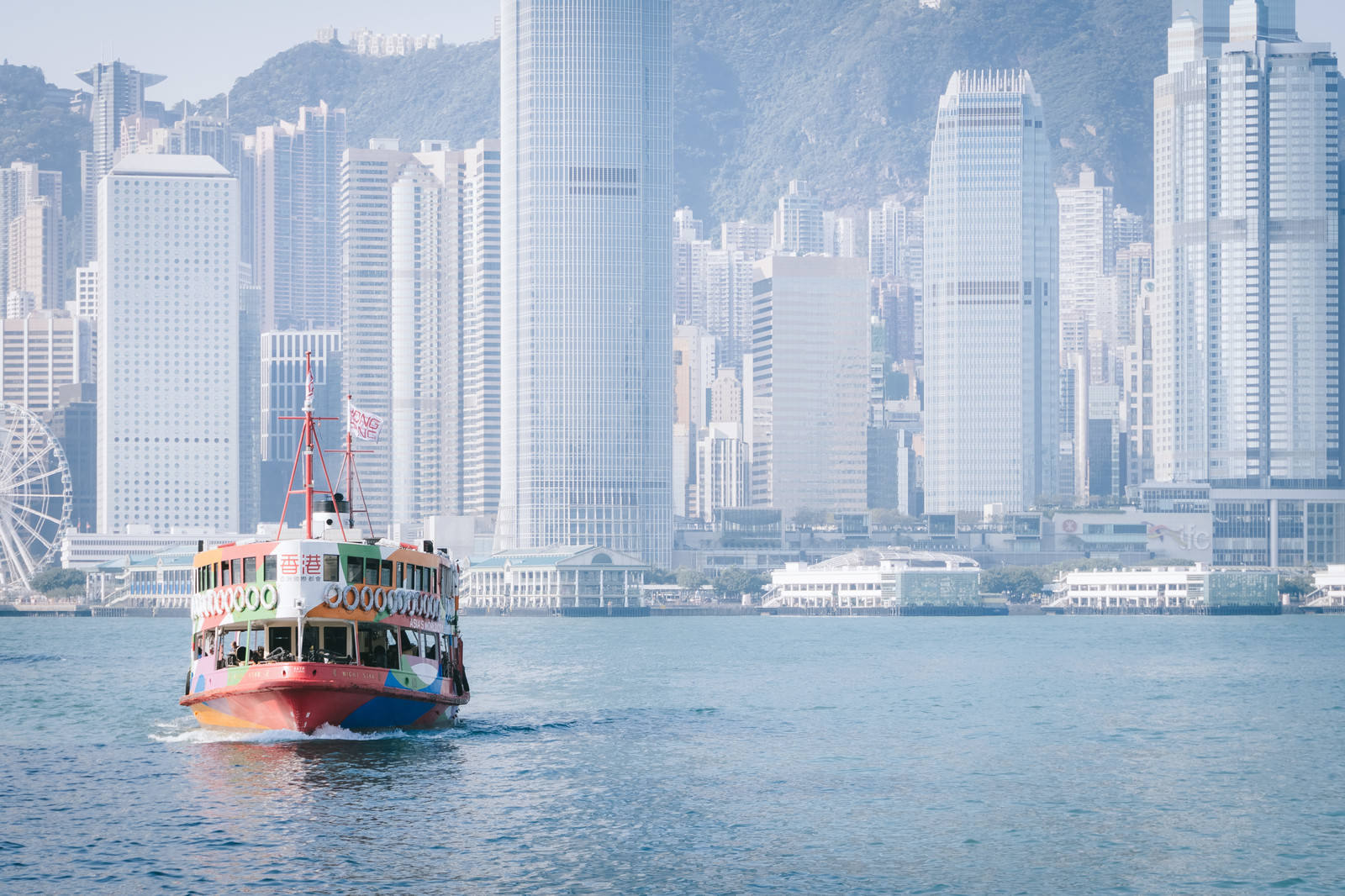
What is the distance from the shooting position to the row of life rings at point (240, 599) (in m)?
69.6

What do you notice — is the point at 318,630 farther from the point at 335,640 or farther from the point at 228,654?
the point at 228,654

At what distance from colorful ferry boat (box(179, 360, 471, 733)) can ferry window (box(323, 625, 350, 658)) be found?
30 mm

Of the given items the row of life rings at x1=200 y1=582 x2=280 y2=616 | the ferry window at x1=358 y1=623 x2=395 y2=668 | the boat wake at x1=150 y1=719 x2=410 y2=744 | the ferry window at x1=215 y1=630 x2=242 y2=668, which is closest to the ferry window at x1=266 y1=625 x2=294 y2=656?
the row of life rings at x1=200 y1=582 x2=280 y2=616

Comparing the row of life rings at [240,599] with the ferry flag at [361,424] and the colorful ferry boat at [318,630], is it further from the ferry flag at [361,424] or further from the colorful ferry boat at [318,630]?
the ferry flag at [361,424]

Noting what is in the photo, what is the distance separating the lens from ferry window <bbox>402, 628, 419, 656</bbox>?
72.7 m

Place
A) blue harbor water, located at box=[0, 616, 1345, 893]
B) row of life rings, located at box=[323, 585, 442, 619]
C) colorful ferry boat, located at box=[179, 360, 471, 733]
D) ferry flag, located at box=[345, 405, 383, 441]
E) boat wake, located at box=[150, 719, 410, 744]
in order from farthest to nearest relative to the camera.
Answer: ferry flag, located at box=[345, 405, 383, 441], boat wake, located at box=[150, 719, 410, 744], row of life rings, located at box=[323, 585, 442, 619], colorful ferry boat, located at box=[179, 360, 471, 733], blue harbor water, located at box=[0, 616, 1345, 893]

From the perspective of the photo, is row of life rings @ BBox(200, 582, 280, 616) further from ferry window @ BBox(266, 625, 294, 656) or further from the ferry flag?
the ferry flag

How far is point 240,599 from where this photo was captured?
232 feet

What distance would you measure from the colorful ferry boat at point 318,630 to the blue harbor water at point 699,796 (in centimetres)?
163

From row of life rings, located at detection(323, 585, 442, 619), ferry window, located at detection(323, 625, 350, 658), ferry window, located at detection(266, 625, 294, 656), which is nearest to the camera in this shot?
row of life rings, located at detection(323, 585, 442, 619)

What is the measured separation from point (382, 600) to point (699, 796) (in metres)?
14.5

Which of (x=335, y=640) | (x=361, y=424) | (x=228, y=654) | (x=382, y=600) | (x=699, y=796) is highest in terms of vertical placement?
(x=361, y=424)

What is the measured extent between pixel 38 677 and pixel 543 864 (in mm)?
79008

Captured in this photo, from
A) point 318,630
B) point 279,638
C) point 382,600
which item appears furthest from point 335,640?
point 382,600
